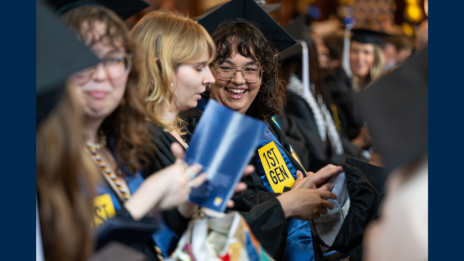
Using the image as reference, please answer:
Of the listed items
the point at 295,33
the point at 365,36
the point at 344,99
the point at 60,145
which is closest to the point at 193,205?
the point at 60,145

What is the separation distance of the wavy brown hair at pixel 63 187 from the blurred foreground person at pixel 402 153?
29.7 inches

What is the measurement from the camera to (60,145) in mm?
1136

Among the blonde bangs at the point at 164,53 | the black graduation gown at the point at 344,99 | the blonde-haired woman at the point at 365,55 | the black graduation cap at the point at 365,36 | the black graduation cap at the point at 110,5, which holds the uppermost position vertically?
the black graduation cap at the point at 110,5

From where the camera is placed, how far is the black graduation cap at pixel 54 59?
1109 millimetres

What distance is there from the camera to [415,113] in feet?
3.98

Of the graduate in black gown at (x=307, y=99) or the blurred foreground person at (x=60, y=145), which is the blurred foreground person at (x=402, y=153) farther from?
the graduate in black gown at (x=307, y=99)

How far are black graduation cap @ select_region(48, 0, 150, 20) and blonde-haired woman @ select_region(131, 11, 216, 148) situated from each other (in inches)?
2.2

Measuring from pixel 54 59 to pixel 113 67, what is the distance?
17 centimetres

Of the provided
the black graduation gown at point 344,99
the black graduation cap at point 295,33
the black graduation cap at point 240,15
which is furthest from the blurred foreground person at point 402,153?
the black graduation gown at point 344,99

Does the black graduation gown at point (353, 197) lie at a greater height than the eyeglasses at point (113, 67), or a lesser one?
lesser

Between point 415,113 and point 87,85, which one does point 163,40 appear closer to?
point 87,85

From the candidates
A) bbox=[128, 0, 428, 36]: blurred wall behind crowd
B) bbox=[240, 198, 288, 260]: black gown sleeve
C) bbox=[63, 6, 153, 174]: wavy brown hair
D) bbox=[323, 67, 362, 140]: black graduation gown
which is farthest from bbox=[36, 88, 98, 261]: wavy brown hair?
bbox=[128, 0, 428, 36]: blurred wall behind crowd

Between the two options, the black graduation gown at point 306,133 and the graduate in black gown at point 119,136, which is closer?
the graduate in black gown at point 119,136

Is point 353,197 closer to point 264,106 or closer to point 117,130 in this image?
point 264,106
